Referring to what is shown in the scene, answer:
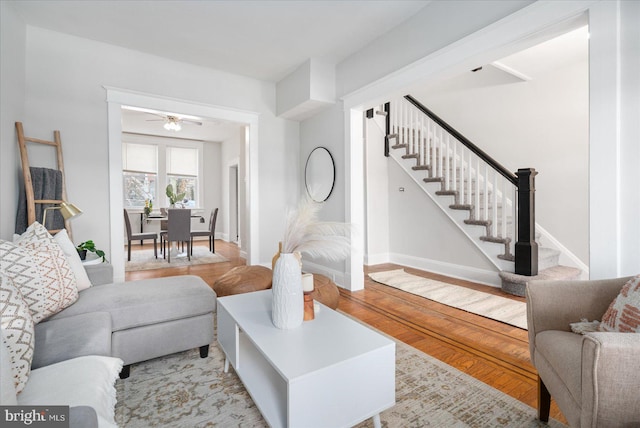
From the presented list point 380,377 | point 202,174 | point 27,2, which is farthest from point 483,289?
point 202,174

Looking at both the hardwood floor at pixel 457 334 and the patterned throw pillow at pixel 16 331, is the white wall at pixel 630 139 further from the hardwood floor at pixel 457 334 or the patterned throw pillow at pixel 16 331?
the patterned throw pillow at pixel 16 331

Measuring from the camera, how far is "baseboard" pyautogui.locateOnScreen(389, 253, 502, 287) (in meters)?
3.66

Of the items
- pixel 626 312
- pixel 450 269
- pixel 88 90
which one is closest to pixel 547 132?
pixel 450 269

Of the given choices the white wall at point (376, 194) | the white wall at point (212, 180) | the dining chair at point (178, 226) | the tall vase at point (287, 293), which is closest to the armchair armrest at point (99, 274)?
the tall vase at point (287, 293)

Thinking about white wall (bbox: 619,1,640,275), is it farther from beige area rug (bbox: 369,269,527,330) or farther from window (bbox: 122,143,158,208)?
window (bbox: 122,143,158,208)

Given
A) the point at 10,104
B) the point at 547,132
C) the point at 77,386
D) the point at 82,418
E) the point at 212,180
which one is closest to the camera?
the point at 82,418

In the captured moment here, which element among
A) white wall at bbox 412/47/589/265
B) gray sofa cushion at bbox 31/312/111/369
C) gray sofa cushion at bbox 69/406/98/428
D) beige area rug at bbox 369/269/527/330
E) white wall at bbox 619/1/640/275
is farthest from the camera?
white wall at bbox 412/47/589/265

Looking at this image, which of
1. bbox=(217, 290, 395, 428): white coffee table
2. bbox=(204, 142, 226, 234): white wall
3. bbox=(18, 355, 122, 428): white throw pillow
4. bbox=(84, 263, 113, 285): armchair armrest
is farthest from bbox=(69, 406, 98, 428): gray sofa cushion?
bbox=(204, 142, 226, 234): white wall

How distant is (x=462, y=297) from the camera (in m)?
3.19

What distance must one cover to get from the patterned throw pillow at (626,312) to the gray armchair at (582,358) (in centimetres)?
11

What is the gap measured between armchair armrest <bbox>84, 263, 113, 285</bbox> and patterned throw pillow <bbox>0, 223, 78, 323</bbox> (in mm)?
711

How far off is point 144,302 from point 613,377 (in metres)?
2.06

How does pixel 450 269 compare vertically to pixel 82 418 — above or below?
below

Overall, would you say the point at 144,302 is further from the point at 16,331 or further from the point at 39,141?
the point at 39,141
